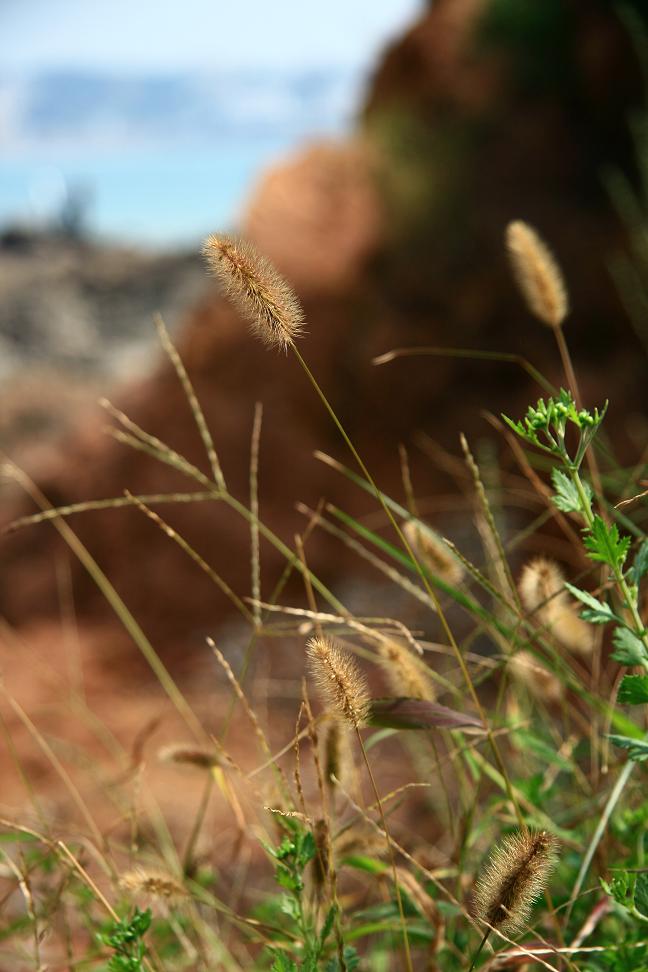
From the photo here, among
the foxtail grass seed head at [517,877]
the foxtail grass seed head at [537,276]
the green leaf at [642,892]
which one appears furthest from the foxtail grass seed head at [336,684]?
the foxtail grass seed head at [537,276]

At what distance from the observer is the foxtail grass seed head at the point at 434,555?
50.1 inches

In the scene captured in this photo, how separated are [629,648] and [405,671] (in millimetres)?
325

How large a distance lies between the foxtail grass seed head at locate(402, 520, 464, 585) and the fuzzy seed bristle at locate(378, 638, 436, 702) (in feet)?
0.51

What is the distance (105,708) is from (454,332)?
264 centimetres

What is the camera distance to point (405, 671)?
3.64 ft

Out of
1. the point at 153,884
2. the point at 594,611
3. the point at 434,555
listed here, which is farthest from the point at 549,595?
the point at 153,884

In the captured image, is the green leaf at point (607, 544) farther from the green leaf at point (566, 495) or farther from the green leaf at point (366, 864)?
the green leaf at point (366, 864)

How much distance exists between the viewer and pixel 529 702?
1.89 meters

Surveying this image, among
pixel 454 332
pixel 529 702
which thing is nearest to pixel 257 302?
pixel 529 702

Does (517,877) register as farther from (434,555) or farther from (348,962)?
(434,555)

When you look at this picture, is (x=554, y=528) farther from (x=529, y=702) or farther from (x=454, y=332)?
(x=529, y=702)

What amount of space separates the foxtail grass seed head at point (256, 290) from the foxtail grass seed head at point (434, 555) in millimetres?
445

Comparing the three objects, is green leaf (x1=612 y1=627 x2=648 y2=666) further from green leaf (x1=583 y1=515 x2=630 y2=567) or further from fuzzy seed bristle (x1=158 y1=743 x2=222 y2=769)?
fuzzy seed bristle (x1=158 y1=743 x2=222 y2=769)

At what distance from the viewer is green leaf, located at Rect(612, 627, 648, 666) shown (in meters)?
0.82
